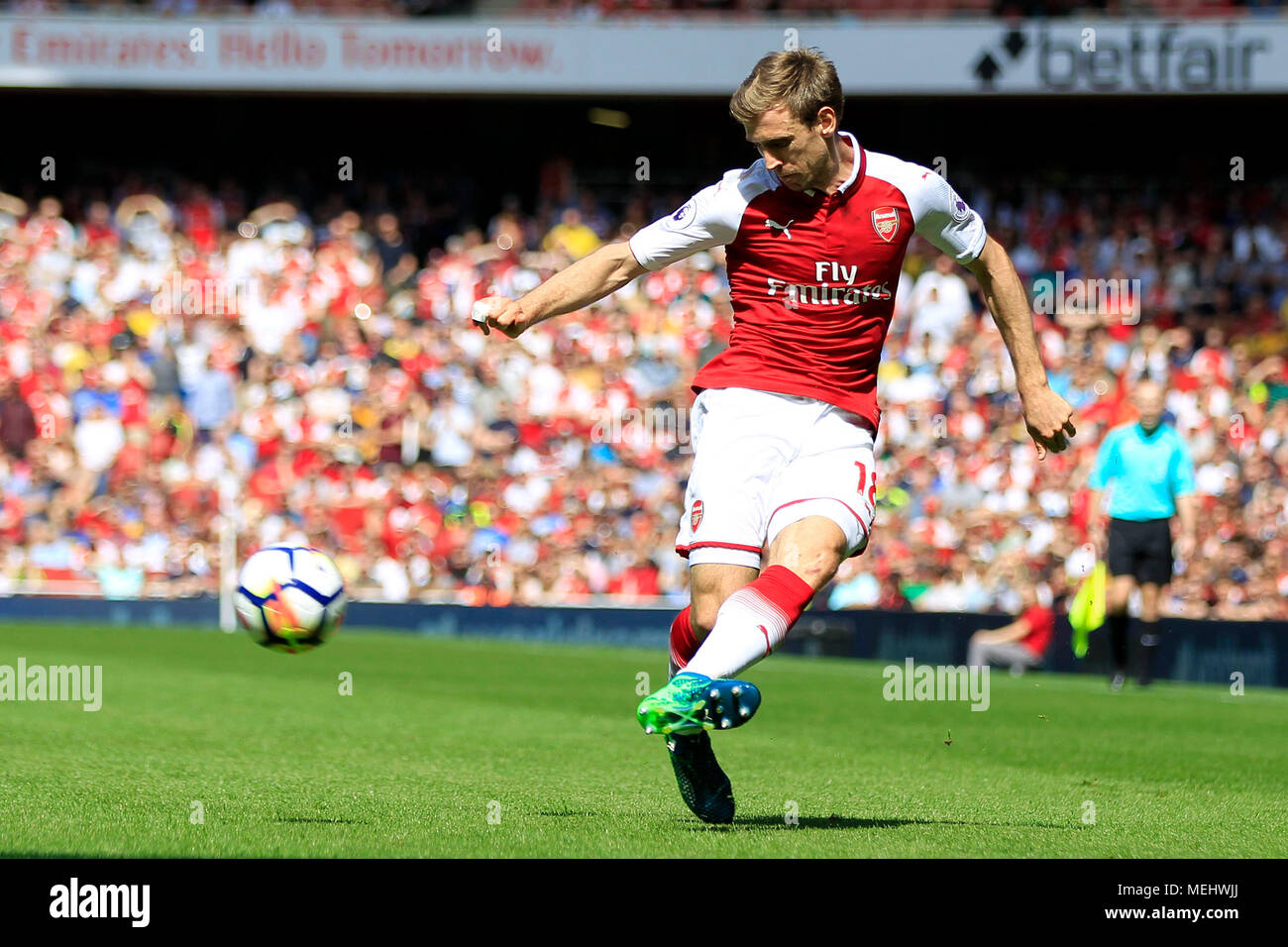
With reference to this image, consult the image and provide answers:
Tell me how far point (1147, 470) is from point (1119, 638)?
1.36 meters

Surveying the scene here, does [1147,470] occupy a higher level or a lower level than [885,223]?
lower

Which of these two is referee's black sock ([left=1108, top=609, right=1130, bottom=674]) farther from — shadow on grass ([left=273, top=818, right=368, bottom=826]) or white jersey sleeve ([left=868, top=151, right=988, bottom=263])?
shadow on grass ([left=273, top=818, right=368, bottom=826])

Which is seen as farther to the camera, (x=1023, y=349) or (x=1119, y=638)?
(x=1119, y=638)

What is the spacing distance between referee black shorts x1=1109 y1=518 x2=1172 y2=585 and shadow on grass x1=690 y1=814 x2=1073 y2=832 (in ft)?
27.0

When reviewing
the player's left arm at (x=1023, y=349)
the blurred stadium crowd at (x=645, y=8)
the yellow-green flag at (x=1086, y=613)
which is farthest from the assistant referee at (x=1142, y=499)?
the blurred stadium crowd at (x=645, y=8)

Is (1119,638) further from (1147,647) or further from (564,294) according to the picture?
(564,294)

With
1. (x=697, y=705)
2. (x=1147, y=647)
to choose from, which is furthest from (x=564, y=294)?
(x=1147, y=647)

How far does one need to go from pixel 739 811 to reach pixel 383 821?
1.28m

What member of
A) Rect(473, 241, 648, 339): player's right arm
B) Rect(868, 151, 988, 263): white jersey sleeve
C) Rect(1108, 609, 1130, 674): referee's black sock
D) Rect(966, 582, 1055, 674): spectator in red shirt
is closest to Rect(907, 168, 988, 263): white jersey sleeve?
Rect(868, 151, 988, 263): white jersey sleeve

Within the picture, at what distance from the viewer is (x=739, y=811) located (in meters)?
6.73

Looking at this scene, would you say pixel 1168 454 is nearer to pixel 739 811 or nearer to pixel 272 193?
pixel 739 811

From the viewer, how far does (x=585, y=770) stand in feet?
26.9

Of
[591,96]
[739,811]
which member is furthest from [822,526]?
[591,96]

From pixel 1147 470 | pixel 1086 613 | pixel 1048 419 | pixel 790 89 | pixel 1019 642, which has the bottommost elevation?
pixel 1019 642
